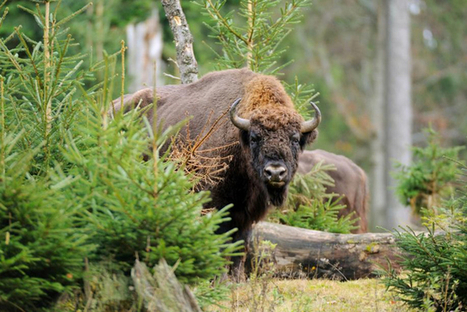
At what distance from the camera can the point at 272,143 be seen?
293 inches

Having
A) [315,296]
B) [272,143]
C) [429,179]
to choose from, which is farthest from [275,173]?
[429,179]

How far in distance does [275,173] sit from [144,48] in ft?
50.4

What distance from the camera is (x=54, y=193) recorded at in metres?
4.45

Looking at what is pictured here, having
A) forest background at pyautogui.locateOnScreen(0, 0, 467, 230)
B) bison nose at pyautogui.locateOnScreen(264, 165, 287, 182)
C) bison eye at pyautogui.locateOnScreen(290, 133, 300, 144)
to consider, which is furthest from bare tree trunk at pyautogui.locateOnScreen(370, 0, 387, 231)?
bison nose at pyautogui.locateOnScreen(264, 165, 287, 182)

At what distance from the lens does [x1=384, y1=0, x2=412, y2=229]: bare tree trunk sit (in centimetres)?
2500

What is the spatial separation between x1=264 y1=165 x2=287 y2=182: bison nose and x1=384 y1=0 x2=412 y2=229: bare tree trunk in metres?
18.1

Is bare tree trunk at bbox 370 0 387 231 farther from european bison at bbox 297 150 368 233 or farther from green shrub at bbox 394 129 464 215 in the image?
european bison at bbox 297 150 368 233

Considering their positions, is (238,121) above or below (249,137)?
above

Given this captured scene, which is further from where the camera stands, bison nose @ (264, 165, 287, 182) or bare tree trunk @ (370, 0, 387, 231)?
bare tree trunk @ (370, 0, 387, 231)

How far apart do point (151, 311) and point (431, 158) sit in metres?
8.70

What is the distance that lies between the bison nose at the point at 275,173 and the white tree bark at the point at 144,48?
14204 millimetres

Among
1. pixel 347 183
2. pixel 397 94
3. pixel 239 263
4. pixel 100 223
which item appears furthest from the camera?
pixel 397 94

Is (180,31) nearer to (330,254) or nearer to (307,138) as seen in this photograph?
(307,138)

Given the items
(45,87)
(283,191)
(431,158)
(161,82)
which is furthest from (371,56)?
(45,87)
